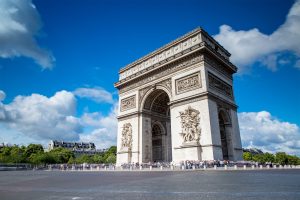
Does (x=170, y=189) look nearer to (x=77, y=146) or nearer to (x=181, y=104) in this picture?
(x=181, y=104)

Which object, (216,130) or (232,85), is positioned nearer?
(216,130)

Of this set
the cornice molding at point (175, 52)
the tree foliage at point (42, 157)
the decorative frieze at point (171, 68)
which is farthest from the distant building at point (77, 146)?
the decorative frieze at point (171, 68)

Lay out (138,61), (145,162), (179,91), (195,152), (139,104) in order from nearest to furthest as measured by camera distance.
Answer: (195,152) → (179,91) → (145,162) → (139,104) → (138,61)

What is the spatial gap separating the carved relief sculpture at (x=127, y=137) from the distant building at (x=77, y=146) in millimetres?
76005

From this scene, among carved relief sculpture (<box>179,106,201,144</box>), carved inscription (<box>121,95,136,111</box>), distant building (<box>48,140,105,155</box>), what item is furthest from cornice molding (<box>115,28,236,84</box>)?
distant building (<box>48,140,105,155</box>)

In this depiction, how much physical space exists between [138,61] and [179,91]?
27.6ft

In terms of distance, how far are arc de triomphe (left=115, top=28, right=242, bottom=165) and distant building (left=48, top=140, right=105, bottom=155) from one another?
3012 inches

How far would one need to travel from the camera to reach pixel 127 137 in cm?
2714

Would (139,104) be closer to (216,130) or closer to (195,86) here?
(195,86)

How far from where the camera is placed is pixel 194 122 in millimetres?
20922

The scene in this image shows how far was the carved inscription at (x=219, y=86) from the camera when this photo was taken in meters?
22.1

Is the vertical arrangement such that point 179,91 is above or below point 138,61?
below

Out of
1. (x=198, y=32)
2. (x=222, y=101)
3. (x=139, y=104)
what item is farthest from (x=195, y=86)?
(x=139, y=104)

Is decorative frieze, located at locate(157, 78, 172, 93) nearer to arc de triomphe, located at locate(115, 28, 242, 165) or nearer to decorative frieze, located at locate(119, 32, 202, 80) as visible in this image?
arc de triomphe, located at locate(115, 28, 242, 165)
